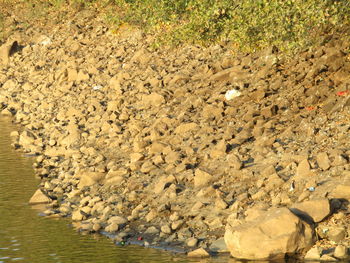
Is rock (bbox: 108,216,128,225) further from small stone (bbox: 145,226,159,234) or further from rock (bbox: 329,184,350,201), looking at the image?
rock (bbox: 329,184,350,201)

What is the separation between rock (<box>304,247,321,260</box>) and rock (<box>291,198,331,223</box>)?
0.53 metres

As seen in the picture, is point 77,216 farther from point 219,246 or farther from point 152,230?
point 219,246

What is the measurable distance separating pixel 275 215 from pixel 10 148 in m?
9.93

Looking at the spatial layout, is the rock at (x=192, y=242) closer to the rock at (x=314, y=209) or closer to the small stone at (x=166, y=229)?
the small stone at (x=166, y=229)

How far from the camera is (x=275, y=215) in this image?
1034 cm

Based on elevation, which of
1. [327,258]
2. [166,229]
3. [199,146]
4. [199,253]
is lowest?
[327,258]

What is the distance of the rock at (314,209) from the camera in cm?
1055

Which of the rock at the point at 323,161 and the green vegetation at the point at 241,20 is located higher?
the green vegetation at the point at 241,20

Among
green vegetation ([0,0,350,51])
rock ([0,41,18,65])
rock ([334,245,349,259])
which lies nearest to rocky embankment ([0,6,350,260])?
rock ([334,245,349,259])

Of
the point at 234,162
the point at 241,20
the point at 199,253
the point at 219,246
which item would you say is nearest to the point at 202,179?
the point at 234,162

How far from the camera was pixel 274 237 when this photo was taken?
10.2 metres

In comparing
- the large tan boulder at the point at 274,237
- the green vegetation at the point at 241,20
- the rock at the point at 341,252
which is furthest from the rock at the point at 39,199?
the rock at the point at 341,252

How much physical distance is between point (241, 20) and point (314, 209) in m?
5.73

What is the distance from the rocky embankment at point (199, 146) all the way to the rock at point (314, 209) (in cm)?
1
